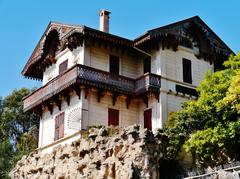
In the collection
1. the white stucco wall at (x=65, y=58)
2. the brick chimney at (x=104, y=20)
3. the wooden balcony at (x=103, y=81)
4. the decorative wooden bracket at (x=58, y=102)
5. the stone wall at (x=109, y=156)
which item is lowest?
the stone wall at (x=109, y=156)

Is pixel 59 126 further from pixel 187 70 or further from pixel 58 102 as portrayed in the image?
pixel 187 70

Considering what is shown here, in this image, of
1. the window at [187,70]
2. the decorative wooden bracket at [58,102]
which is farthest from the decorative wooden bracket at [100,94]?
the window at [187,70]

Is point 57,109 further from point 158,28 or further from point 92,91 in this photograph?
point 158,28

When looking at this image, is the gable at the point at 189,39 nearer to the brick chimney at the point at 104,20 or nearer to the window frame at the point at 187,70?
the window frame at the point at 187,70

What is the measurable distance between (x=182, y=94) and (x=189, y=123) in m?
5.05

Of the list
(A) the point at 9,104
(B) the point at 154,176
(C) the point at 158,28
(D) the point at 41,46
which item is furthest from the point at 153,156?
(A) the point at 9,104

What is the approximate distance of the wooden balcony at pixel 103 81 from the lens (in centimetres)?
3131

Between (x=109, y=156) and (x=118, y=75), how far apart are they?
7.16 meters

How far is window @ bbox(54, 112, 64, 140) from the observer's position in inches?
1320

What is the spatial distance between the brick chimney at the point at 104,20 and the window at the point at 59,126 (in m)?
7.16

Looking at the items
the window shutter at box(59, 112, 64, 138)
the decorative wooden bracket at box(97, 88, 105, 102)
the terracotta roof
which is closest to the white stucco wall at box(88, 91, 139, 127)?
the decorative wooden bracket at box(97, 88, 105, 102)

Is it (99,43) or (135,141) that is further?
(99,43)

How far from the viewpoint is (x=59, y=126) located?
1340 inches

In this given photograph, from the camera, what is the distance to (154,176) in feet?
83.8
